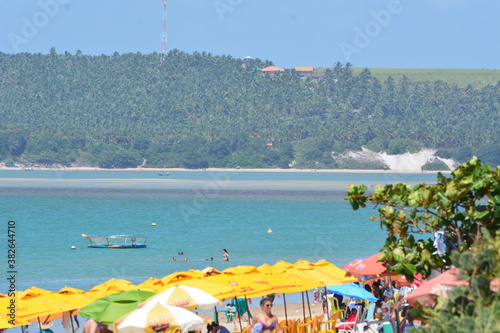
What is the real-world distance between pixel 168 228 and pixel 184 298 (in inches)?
2301

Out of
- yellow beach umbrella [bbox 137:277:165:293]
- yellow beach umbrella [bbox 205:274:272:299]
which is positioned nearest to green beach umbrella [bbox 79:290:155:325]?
yellow beach umbrella [bbox 205:274:272:299]

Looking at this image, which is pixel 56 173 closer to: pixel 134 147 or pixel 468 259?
pixel 134 147

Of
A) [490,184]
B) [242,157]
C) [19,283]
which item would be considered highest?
[242,157]

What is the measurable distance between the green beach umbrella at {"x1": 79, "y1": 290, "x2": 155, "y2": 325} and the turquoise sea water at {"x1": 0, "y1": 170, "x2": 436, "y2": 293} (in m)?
20.1

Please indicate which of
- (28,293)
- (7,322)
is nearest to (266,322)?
(7,322)

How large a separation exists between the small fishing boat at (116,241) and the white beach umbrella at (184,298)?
40.1 metres

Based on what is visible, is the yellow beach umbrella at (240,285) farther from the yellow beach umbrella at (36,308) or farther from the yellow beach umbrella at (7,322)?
the yellow beach umbrella at (7,322)

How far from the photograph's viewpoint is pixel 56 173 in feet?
636

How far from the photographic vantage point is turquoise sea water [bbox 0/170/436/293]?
42.8 meters

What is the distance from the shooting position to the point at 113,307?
490 inches

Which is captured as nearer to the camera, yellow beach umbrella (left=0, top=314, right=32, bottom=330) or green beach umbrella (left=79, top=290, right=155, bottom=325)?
green beach umbrella (left=79, top=290, right=155, bottom=325)

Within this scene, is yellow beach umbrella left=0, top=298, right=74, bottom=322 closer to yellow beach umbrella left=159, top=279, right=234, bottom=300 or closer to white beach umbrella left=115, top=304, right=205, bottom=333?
yellow beach umbrella left=159, top=279, right=234, bottom=300

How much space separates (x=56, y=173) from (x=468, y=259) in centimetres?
19182

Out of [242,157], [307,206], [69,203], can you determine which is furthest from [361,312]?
[242,157]
